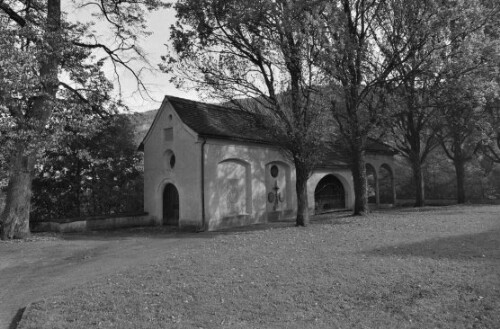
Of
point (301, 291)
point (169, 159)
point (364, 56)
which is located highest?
point (364, 56)

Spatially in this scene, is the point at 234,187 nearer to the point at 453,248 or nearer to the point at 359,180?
the point at 359,180

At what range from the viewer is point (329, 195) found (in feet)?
84.9

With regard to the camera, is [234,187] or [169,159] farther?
[169,159]

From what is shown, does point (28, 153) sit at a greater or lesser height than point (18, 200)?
greater

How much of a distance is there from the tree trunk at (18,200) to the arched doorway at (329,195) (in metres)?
16.1

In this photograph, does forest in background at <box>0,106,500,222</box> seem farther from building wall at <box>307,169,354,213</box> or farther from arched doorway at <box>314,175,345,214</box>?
arched doorway at <box>314,175,345,214</box>

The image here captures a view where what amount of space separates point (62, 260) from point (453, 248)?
10.5 m

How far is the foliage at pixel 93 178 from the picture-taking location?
20047 mm

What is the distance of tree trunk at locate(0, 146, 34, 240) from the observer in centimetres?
1453

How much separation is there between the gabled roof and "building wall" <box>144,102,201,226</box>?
37 cm

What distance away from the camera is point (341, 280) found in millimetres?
7094

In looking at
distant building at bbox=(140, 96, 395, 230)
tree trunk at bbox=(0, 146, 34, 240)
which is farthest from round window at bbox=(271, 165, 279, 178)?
tree trunk at bbox=(0, 146, 34, 240)

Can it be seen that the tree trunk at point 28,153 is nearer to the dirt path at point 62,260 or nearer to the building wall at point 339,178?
the dirt path at point 62,260

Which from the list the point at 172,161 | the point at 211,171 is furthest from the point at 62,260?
the point at 172,161
